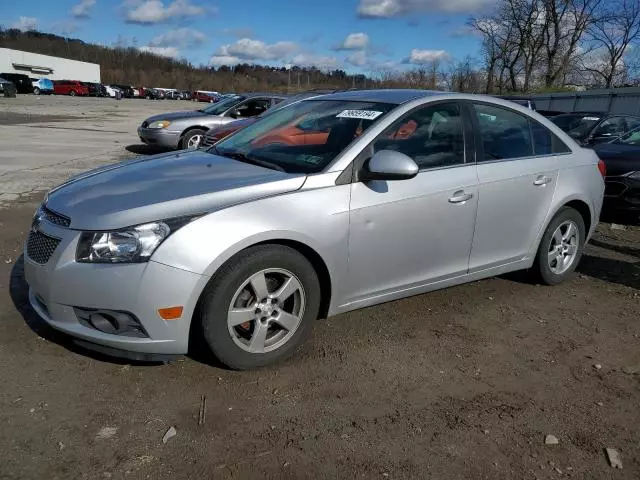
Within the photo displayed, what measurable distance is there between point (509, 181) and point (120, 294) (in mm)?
2907

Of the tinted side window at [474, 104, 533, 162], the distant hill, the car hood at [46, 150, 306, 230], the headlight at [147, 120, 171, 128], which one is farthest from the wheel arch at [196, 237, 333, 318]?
the distant hill

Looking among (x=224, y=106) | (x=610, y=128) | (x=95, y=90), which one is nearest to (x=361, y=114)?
(x=610, y=128)

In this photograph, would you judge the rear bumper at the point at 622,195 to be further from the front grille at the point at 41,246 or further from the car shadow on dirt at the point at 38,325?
the front grille at the point at 41,246

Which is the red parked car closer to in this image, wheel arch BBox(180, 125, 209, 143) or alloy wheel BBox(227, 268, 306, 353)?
wheel arch BBox(180, 125, 209, 143)

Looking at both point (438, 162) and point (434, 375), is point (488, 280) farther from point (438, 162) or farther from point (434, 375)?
point (434, 375)

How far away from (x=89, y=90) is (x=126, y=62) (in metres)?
77.3

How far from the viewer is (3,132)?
55.2 ft

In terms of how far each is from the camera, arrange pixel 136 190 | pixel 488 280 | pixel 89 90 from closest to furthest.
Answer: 1. pixel 136 190
2. pixel 488 280
3. pixel 89 90

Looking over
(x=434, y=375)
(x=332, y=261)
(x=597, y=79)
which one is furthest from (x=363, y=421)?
(x=597, y=79)

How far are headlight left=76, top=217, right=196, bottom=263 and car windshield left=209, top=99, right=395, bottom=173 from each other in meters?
0.96

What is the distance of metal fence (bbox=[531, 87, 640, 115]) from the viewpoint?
76.1 ft

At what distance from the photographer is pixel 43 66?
292 ft

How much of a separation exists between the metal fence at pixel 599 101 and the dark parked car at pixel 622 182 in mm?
13922

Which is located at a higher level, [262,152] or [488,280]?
[262,152]
